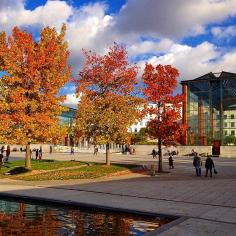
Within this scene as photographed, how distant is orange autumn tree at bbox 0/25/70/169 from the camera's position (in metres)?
29.8

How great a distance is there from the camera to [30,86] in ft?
101

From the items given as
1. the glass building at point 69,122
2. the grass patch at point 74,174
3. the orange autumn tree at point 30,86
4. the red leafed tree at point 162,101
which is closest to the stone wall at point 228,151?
the glass building at point 69,122

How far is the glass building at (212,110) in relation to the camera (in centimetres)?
7631

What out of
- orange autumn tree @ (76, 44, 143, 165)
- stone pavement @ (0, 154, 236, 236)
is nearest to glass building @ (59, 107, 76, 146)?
orange autumn tree @ (76, 44, 143, 165)

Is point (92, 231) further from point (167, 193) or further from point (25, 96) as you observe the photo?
point (25, 96)

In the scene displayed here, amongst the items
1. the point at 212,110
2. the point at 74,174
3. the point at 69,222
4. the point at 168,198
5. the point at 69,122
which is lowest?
the point at 69,222

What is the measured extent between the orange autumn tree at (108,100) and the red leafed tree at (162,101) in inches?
44.6

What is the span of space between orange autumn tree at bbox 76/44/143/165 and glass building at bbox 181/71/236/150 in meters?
44.0

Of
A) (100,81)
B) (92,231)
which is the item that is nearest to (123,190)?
(92,231)

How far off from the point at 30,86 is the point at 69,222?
18.5m

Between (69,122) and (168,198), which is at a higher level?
(69,122)

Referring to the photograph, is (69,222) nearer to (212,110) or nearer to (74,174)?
(74,174)

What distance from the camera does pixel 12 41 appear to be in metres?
30.4

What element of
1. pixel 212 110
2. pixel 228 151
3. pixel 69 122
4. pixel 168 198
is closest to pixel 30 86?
pixel 168 198
